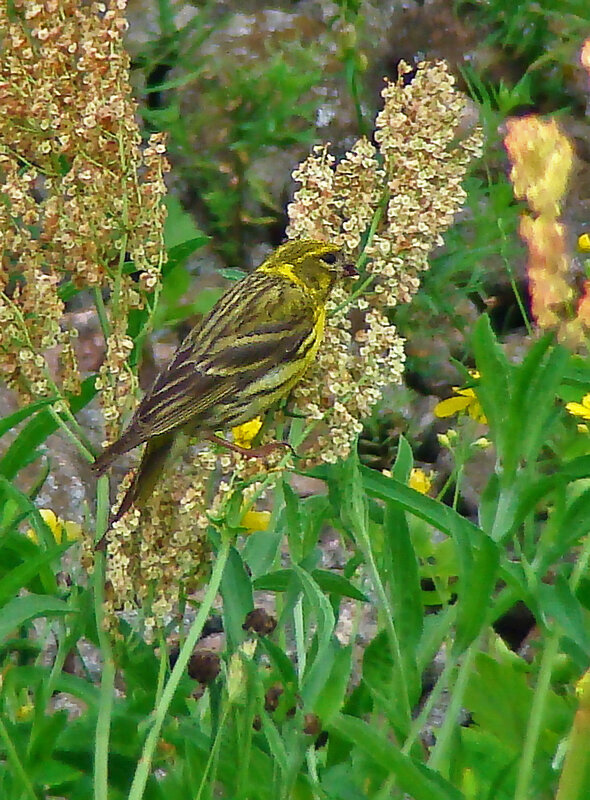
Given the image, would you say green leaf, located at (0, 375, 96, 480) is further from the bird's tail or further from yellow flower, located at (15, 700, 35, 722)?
yellow flower, located at (15, 700, 35, 722)

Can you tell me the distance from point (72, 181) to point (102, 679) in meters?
0.52

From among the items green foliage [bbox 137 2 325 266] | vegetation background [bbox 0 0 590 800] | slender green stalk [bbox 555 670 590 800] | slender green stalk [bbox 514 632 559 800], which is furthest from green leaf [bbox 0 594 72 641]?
green foliage [bbox 137 2 325 266]

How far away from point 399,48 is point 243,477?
343 centimetres

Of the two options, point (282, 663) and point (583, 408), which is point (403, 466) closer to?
point (583, 408)

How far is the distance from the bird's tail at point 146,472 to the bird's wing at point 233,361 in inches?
1.1

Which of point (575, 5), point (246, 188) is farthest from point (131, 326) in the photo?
point (575, 5)

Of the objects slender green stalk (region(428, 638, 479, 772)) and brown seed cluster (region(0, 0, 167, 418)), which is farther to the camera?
brown seed cluster (region(0, 0, 167, 418))

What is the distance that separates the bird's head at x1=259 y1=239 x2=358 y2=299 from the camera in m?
1.65

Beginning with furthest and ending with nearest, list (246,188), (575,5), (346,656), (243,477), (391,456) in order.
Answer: (575,5)
(246,188)
(391,456)
(243,477)
(346,656)

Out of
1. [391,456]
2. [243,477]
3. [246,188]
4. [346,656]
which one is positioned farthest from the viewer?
[246,188]

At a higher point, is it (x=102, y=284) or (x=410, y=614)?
(x=102, y=284)

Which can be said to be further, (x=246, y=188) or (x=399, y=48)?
(x=399, y=48)

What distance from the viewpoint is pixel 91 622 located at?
1.52m

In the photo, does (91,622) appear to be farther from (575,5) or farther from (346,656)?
(575,5)
